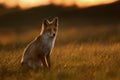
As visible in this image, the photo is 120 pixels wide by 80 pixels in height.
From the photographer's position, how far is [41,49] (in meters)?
12.4

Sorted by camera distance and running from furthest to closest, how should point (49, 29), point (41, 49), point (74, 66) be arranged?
point (49, 29)
point (41, 49)
point (74, 66)

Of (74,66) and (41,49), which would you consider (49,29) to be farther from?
(74,66)

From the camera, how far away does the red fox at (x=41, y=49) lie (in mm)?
12188

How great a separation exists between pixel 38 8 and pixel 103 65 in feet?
107

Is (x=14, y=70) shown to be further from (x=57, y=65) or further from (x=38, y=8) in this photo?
(x=38, y=8)

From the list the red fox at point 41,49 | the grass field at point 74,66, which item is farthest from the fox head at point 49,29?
the grass field at point 74,66

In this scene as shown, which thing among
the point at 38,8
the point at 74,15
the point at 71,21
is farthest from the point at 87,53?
the point at 38,8

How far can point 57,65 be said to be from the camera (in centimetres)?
1205

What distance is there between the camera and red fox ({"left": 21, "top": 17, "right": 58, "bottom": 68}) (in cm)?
1219

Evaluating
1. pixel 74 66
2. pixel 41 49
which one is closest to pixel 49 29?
pixel 41 49

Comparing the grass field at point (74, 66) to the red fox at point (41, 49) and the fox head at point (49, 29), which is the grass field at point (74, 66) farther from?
the fox head at point (49, 29)

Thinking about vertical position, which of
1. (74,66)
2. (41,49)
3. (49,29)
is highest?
(49,29)

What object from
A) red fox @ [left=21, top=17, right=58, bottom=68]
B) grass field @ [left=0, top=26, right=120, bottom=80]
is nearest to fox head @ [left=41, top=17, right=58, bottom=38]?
red fox @ [left=21, top=17, right=58, bottom=68]

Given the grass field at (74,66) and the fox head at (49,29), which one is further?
the fox head at (49,29)
